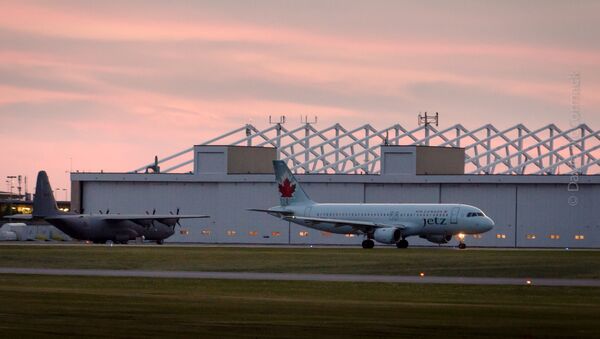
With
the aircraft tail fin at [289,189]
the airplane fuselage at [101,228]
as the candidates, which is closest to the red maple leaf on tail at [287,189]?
the aircraft tail fin at [289,189]

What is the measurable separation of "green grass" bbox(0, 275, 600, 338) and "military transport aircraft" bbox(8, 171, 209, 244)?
196 ft

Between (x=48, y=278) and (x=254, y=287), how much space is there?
10750 mm

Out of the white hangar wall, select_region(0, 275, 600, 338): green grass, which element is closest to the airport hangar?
the white hangar wall

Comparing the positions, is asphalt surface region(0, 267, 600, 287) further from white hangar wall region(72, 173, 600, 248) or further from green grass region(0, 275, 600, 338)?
white hangar wall region(72, 173, 600, 248)

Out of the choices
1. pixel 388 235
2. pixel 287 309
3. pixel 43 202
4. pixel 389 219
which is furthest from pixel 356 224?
pixel 287 309

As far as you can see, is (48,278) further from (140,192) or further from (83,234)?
(140,192)

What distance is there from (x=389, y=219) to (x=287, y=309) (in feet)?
228

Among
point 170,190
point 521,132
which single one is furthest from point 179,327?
point 521,132

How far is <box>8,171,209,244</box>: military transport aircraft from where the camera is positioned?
363ft

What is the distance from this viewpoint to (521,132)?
178 metres

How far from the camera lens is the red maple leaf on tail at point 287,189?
4557 inches

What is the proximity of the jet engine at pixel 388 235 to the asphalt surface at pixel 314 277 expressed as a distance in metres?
43.8

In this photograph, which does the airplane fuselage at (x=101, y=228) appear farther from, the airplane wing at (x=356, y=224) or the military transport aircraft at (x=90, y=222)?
the airplane wing at (x=356, y=224)

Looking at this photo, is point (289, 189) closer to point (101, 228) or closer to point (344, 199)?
point (344, 199)
